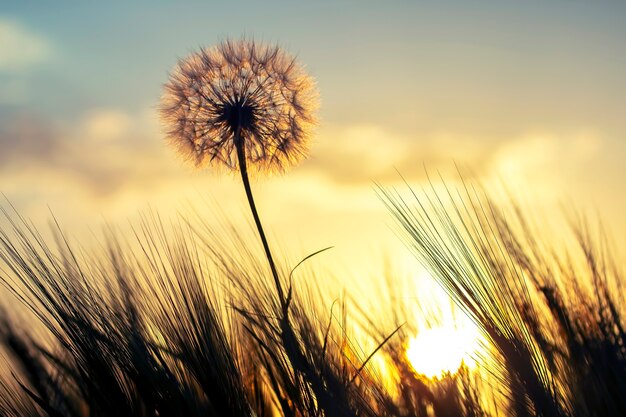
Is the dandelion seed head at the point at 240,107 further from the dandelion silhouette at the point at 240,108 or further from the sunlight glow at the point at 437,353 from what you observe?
the sunlight glow at the point at 437,353

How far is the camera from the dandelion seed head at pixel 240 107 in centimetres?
345

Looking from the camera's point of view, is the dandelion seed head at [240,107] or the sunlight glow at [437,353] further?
the dandelion seed head at [240,107]

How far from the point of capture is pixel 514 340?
1458 mm

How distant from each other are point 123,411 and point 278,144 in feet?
6.29

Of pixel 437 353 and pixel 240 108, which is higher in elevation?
pixel 240 108

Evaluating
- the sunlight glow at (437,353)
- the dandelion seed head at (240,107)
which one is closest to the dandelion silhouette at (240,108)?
the dandelion seed head at (240,107)

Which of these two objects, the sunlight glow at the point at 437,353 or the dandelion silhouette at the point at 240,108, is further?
the dandelion silhouette at the point at 240,108

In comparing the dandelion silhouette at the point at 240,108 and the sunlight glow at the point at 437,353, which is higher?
the dandelion silhouette at the point at 240,108

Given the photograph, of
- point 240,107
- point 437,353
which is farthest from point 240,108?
point 437,353

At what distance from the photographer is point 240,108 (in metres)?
3.39

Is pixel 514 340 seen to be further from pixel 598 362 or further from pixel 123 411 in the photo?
pixel 123 411

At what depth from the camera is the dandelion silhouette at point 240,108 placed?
11.3 ft

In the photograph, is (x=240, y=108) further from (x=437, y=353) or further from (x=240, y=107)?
(x=437, y=353)

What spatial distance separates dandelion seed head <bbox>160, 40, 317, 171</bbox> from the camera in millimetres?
3445
